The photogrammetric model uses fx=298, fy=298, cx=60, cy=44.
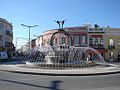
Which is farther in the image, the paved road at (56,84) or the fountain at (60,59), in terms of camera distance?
the fountain at (60,59)

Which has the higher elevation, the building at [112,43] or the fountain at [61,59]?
the building at [112,43]

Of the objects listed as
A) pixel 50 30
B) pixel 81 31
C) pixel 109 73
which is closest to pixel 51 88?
pixel 109 73

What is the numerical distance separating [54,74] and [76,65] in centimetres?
728

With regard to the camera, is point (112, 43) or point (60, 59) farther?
point (112, 43)

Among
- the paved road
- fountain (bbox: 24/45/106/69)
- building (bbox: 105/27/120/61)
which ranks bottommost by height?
the paved road

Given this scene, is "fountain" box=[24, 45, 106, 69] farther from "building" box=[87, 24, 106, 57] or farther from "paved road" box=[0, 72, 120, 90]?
"building" box=[87, 24, 106, 57]

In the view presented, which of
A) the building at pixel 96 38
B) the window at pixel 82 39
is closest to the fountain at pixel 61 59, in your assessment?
the window at pixel 82 39

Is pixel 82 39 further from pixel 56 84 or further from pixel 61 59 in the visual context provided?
pixel 56 84

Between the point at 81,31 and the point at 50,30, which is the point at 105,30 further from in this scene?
the point at 50,30

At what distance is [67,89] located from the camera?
49.0 ft

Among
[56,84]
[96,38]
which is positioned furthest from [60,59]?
[96,38]

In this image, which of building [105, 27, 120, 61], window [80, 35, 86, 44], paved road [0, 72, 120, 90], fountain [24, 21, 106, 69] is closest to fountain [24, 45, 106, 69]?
fountain [24, 21, 106, 69]

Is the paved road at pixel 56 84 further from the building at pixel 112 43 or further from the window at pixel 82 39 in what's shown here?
A: the building at pixel 112 43

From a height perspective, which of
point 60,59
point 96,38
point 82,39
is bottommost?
point 60,59
